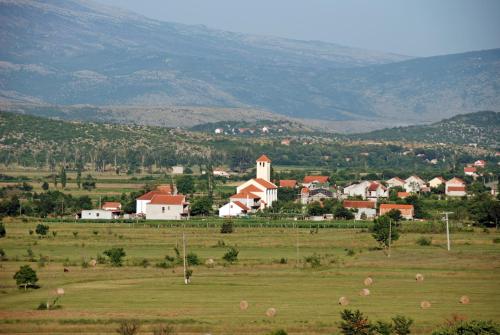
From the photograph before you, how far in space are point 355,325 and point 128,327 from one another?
312 inches

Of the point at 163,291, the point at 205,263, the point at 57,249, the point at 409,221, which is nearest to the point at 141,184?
the point at 409,221

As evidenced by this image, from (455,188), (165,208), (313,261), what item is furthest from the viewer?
(455,188)

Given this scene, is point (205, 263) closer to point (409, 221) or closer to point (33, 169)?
point (409, 221)

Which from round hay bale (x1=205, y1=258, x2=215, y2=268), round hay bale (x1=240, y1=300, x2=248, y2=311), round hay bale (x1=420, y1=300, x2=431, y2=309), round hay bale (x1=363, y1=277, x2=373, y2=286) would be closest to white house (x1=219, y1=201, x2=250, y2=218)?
round hay bale (x1=205, y1=258, x2=215, y2=268)

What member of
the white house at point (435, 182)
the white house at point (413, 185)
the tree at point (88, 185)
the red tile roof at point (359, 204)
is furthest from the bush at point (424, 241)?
the white house at point (435, 182)

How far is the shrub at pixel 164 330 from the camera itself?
37.7 m

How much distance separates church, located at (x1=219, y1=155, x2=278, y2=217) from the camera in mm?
97625

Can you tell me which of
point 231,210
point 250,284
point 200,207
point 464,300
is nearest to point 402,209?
point 231,210

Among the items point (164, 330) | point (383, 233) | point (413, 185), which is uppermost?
point (413, 185)

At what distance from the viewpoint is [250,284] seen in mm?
50844

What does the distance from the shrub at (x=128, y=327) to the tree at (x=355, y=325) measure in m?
6.95

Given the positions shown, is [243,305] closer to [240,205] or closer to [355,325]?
[355,325]

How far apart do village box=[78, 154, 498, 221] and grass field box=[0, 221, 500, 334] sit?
17.3 metres

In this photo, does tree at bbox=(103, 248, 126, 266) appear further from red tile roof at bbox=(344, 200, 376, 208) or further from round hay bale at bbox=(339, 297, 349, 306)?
red tile roof at bbox=(344, 200, 376, 208)
